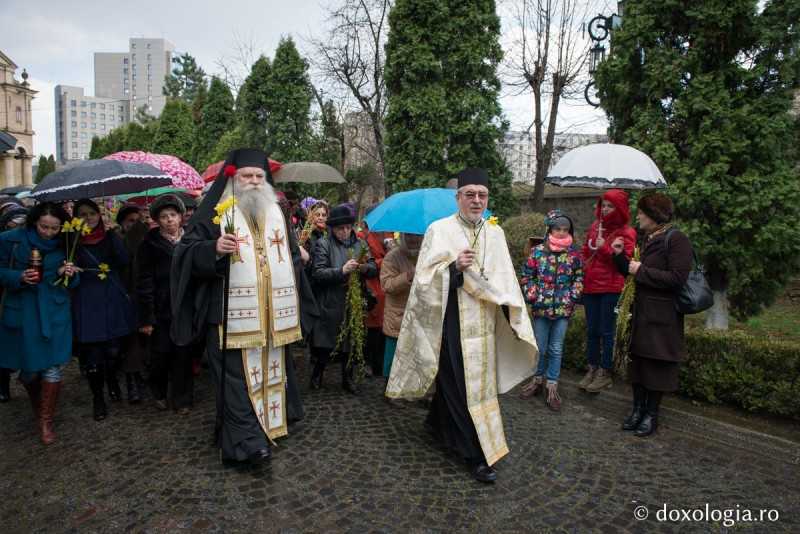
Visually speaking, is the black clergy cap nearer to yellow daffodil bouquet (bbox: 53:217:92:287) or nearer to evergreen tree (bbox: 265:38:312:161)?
yellow daffodil bouquet (bbox: 53:217:92:287)

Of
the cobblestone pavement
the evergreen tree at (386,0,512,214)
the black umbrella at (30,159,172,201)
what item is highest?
the evergreen tree at (386,0,512,214)

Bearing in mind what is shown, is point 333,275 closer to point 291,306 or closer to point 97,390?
point 291,306

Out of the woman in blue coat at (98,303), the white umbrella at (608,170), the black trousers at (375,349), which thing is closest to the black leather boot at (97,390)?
the woman in blue coat at (98,303)

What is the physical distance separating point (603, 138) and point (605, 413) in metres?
11.9

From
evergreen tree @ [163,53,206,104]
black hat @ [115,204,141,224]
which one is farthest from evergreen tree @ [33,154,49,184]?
black hat @ [115,204,141,224]

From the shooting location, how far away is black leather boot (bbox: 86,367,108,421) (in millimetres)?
4715

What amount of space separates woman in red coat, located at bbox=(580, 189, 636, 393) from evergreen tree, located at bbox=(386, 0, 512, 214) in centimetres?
682

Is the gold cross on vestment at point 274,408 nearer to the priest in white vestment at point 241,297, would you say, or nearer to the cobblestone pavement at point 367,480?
the priest in white vestment at point 241,297

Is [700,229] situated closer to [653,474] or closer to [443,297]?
[653,474]

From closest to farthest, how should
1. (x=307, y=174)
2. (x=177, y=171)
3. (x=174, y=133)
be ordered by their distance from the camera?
(x=177, y=171) < (x=307, y=174) < (x=174, y=133)

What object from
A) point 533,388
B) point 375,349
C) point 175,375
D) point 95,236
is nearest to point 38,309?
point 95,236

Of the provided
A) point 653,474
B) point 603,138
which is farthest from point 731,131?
point 603,138

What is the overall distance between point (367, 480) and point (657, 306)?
2719mm

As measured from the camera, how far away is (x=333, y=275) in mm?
5203
